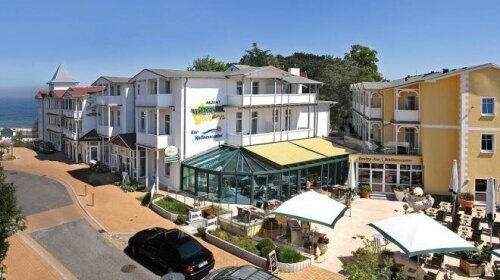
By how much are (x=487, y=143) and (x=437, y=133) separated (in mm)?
3320

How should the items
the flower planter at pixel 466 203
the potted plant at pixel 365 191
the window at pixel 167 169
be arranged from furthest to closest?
the window at pixel 167 169 < the potted plant at pixel 365 191 < the flower planter at pixel 466 203

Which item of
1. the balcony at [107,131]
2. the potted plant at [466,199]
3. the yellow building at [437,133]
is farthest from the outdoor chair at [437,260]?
the balcony at [107,131]

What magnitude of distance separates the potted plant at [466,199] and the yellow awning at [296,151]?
9164 millimetres

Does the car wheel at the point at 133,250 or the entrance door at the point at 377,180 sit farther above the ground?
the entrance door at the point at 377,180

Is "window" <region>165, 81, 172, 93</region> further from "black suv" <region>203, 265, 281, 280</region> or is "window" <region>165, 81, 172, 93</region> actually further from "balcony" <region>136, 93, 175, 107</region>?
"black suv" <region>203, 265, 281, 280</region>

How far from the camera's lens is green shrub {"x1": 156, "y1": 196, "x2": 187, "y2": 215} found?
25353mm

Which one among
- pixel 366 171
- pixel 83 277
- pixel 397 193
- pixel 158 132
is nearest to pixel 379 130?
pixel 366 171

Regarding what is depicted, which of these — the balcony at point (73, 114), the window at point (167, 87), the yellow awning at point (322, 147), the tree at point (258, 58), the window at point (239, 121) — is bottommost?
the yellow awning at point (322, 147)

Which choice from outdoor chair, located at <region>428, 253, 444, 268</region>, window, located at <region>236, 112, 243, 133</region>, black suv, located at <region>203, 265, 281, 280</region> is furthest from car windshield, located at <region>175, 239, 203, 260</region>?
window, located at <region>236, 112, 243, 133</region>

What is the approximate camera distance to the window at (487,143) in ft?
95.3

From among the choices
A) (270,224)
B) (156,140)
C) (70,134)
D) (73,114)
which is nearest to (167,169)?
(156,140)

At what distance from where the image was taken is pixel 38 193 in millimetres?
29625

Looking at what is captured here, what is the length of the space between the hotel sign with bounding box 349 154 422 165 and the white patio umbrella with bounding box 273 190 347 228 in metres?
12.0

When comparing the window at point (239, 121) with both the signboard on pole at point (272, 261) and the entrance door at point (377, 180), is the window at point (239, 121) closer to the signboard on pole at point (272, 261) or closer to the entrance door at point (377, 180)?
the entrance door at point (377, 180)
